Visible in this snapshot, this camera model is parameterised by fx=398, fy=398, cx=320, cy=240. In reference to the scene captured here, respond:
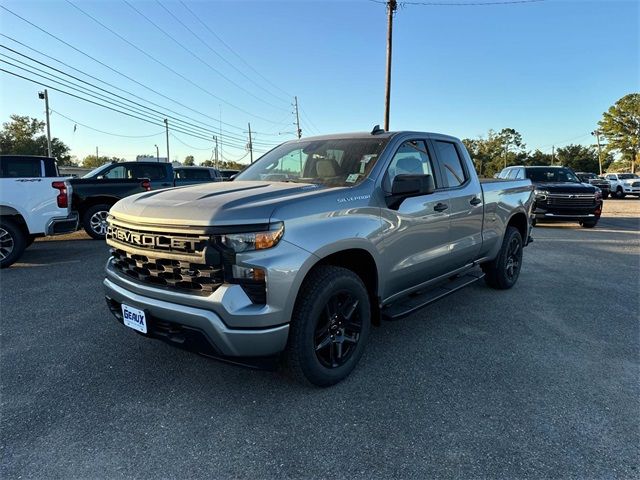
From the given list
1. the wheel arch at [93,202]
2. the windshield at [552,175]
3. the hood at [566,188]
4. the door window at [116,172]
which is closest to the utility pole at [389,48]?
the windshield at [552,175]

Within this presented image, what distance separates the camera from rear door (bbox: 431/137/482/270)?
404 cm

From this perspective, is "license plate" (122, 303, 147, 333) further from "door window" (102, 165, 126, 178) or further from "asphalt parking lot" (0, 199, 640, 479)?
"door window" (102, 165, 126, 178)

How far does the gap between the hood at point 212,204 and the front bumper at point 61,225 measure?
4676mm

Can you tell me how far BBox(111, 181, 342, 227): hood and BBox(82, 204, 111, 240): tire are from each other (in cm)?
701

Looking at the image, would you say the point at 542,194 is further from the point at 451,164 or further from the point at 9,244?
the point at 9,244

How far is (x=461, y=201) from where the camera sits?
4.11 metres

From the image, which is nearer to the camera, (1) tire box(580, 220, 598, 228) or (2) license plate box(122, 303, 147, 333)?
(2) license plate box(122, 303, 147, 333)

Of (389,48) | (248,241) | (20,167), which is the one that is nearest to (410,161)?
(248,241)

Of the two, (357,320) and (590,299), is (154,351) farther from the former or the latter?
(590,299)

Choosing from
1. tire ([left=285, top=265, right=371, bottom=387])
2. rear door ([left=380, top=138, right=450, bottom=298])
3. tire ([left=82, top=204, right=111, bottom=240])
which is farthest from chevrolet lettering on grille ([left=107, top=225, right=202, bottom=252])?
tire ([left=82, top=204, right=111, bottom=240])

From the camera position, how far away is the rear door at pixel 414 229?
127 inches

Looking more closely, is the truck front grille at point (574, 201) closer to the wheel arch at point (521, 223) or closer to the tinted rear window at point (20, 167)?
the wheel arch at point (521, 223)

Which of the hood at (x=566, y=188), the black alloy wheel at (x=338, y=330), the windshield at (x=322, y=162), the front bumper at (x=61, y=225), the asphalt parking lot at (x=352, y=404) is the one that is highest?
the windshield at (x=322, y=162)

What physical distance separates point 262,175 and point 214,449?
243 cm
